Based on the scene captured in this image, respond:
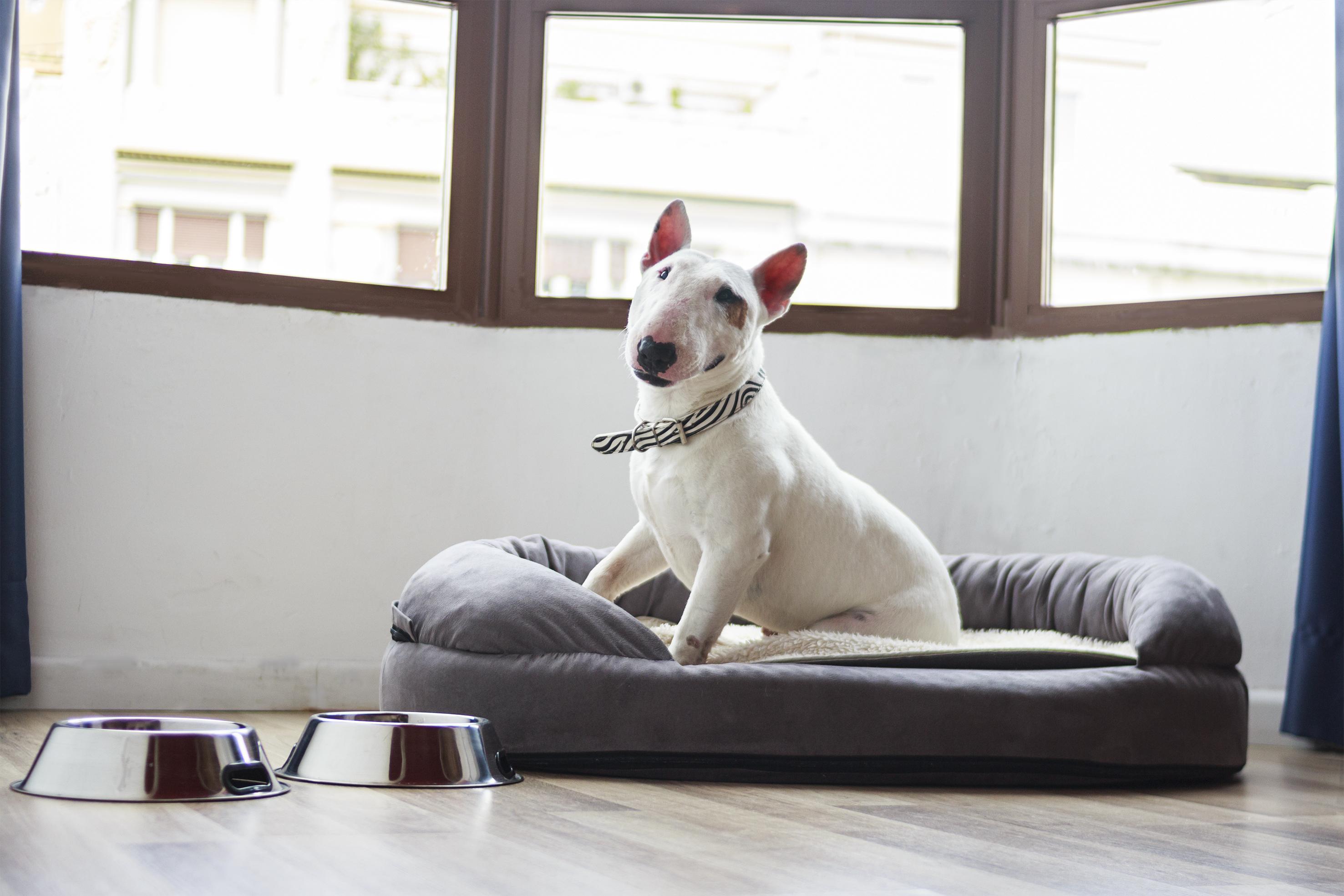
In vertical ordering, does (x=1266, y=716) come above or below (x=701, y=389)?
below

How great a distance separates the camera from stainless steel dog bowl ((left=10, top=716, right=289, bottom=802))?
138 centimetres

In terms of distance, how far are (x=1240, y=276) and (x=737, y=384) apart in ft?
5.16

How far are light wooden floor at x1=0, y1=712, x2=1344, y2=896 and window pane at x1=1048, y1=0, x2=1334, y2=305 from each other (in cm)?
164

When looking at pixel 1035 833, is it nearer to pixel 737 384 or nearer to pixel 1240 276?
pixel 737 384

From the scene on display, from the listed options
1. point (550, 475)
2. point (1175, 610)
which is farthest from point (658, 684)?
point (550, 475)

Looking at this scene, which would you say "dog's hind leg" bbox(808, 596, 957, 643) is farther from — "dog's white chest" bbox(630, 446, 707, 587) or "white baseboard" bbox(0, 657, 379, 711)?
"white baseboard" bbox(0, 657, 379, 711)

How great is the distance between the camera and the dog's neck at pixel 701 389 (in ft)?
6.79

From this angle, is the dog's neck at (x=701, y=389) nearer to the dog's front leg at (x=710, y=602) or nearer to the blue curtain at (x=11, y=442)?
the dog's front leg at (x=710, y=602)

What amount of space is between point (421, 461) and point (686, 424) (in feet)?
3.79

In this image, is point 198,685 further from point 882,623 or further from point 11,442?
point 882,623

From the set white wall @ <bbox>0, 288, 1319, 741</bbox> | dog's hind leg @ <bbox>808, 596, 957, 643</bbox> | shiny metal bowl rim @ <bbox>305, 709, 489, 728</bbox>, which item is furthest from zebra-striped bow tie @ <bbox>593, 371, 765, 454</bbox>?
white wall @ <bbox>0, 288, 1319, 741</bbox>

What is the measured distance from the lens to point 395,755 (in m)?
1.56

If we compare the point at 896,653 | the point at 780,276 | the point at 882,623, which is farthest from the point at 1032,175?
the point at 896,653

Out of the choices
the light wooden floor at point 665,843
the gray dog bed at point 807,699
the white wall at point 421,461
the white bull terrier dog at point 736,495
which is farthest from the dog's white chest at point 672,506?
the white wall at point 421,461
